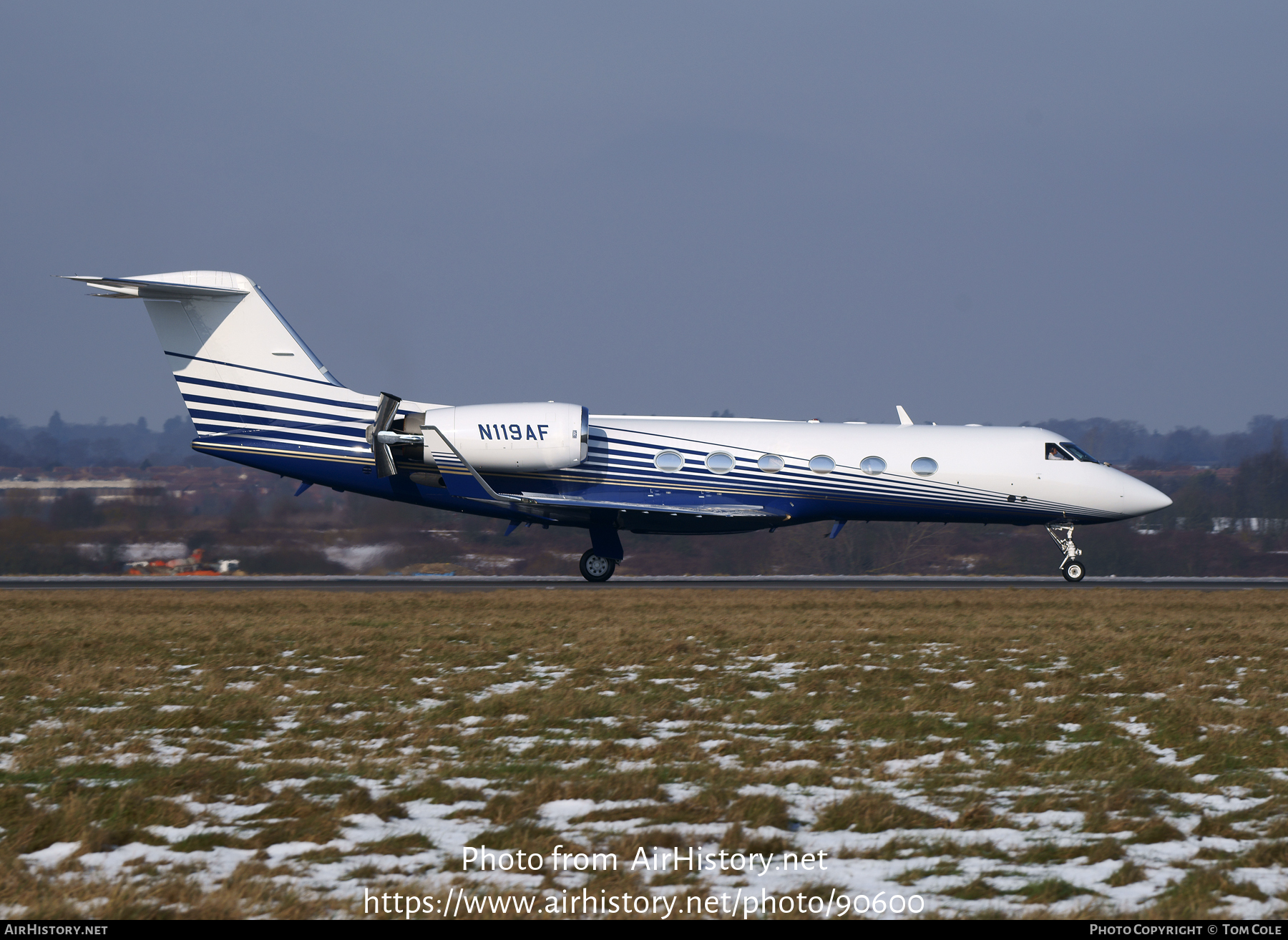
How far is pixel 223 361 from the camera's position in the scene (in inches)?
1006

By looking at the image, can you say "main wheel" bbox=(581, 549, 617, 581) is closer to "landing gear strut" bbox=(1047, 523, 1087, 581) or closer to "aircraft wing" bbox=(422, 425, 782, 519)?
"aircraft wing" bbox=(422, 425, 782, 519)

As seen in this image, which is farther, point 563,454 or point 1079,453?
point 1079,453

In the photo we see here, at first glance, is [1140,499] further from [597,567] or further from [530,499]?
[530,499]

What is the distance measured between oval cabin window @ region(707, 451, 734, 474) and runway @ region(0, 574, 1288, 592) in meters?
2.71

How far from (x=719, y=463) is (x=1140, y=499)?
34.7 feet

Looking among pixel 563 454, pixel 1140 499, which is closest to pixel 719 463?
pixel 563 454

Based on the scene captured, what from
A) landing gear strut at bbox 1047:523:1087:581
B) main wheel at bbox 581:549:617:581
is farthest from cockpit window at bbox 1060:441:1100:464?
main wheel at bbox 581:549:617:581

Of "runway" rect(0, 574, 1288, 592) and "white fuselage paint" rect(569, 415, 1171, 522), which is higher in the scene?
"white fuselage paint" rect(569, 415, 1171, 522)

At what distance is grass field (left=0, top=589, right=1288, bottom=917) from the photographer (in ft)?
18.0

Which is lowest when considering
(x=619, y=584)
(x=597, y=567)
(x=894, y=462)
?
(x=619, y=584)

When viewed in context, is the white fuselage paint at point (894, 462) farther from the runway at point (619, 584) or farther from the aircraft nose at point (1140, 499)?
Result: the runway at point (619, 584)

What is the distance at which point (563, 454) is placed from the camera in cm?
2492
